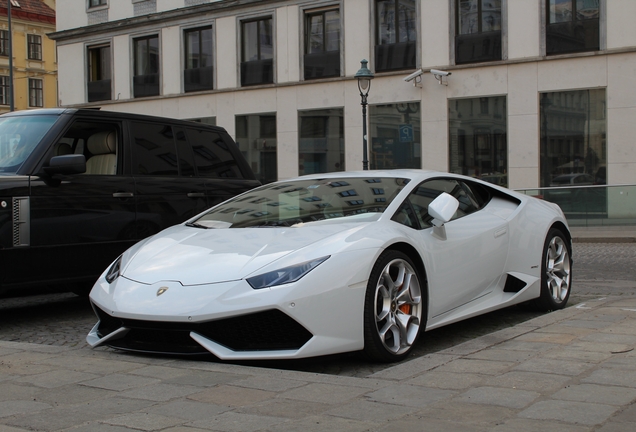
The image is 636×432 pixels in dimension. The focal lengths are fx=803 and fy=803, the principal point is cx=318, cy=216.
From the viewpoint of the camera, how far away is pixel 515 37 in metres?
23.5

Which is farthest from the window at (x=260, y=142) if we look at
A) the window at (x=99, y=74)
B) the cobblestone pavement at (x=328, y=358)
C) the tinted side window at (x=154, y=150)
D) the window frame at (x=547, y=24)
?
the tinted side window at (x=154, y=150)

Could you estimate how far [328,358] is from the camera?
446 centimetres

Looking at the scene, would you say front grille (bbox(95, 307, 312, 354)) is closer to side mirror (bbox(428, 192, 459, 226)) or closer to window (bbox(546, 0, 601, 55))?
side mirror (bbox(428, 192, 459, 226))

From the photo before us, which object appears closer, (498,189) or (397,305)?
(397,305)

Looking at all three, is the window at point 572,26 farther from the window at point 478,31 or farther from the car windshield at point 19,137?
the car windshield at point 19,137

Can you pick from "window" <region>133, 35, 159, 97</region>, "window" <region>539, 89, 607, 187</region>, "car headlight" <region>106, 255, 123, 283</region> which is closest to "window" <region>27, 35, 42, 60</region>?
"window" <region>133, 35, 159, 97</region>

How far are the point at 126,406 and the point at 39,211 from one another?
3020 mm

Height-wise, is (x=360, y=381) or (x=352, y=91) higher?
(x=352, y=91)

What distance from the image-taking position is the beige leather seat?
706 cm

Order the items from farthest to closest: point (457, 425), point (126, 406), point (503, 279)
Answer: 1. point (503, 279)
2. point (126, 406)
3. point (457, 425)

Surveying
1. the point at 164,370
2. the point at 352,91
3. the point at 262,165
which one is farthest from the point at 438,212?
the point at 262,165

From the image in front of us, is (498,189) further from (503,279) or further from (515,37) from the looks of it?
(515,37)

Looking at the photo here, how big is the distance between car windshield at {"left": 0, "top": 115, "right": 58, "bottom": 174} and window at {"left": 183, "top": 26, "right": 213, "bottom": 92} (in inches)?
909

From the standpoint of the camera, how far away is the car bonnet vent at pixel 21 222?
19.6 feet
